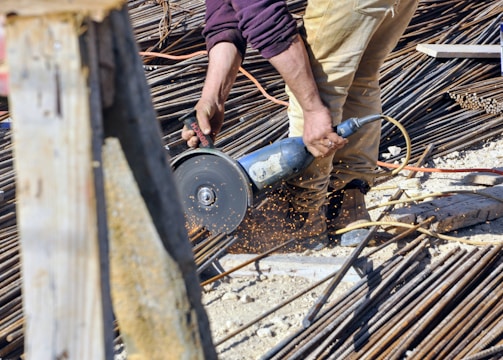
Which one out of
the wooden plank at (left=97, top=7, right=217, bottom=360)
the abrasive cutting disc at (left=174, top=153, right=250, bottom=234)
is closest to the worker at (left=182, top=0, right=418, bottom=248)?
the abrasive cutting disc at (left=174, top=153, right=250, bottom=234)

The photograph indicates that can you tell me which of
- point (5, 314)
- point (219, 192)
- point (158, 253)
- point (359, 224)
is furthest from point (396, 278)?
point (158, 253)

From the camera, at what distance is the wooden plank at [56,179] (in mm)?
1307

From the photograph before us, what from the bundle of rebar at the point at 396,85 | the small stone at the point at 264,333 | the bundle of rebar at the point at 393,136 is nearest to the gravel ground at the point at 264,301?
the small stone at the point at 264,333

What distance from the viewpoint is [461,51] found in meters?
6.09

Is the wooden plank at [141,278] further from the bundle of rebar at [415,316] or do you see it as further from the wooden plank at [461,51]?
the wooden plank at [461,51]

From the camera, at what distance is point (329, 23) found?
3.38m

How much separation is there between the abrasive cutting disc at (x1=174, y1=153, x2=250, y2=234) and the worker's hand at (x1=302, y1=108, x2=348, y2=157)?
1.20 feet

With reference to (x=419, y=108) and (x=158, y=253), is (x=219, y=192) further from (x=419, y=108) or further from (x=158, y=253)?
(x=419, y=108)

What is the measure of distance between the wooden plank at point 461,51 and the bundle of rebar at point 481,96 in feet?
0.84

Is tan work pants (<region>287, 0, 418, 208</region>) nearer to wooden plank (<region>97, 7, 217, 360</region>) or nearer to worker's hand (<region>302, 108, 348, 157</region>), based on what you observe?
worker's hand (<region>302, 108, 348, 157</region>)

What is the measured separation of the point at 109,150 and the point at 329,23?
6.88 feet

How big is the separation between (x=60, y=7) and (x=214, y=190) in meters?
2.35

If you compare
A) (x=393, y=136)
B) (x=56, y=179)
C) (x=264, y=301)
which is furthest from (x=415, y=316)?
(x=393, y=136)

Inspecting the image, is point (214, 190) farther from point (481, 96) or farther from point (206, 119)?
point (481, 96)
